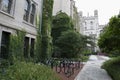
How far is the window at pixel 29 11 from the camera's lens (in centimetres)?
1446

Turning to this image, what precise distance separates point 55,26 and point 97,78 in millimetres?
19547

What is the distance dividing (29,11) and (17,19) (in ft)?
→ 7.80

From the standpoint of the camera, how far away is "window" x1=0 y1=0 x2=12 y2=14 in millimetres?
11211

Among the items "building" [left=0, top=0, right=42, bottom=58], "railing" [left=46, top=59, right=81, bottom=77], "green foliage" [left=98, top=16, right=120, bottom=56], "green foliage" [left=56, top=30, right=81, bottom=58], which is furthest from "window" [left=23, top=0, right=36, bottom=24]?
"green foliage" [left=56, top=30, right=81, bottom=58]

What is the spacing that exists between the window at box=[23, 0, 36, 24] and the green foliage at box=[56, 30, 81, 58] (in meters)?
12.2

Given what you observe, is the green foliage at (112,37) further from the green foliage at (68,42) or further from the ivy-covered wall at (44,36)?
the green foliage at (68,42)

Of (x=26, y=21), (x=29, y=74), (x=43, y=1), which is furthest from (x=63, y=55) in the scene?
(x=29, y=74)

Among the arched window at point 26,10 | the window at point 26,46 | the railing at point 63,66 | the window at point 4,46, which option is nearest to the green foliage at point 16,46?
the window at point 4,46

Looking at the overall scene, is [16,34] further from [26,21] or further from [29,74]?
[29,74]

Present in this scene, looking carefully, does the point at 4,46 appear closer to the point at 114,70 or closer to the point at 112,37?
the point at 114,70

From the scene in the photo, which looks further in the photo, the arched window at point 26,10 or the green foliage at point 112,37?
the arched window at point 26,10

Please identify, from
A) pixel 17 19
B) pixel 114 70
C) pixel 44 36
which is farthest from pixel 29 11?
pixel 114 70

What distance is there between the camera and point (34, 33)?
50.2 feet

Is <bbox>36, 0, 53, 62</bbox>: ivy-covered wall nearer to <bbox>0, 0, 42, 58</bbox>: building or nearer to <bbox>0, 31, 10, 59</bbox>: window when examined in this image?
<bbox>0, 0, 42, 58</bbox>: building
